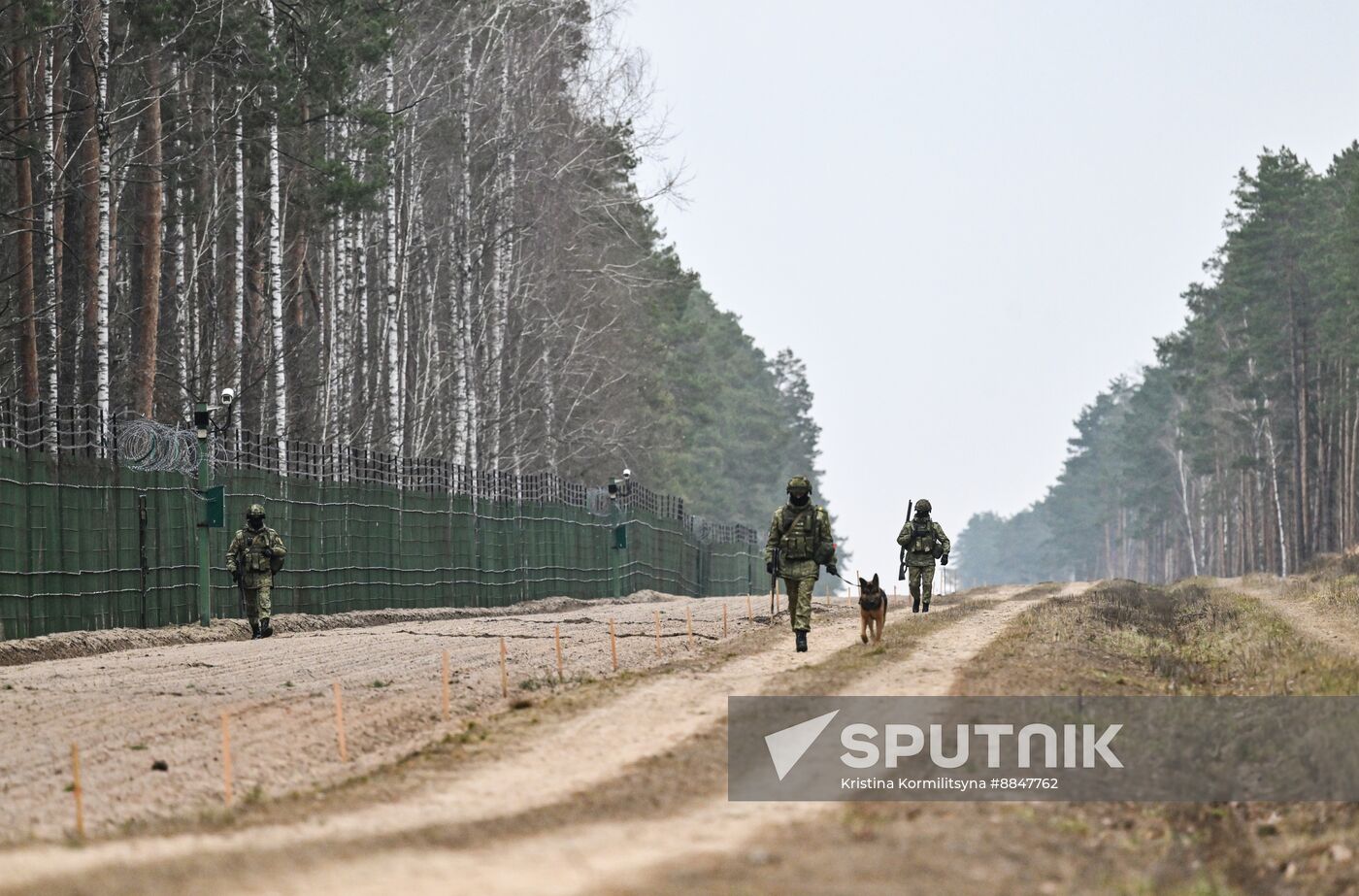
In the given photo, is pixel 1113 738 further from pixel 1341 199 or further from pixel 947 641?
pixel 1341 199

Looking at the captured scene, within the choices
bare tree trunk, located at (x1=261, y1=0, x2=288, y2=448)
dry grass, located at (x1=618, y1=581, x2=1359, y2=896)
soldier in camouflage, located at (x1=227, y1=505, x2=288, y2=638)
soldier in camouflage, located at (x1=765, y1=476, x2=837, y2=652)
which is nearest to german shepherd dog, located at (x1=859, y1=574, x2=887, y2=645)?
soldier in camouflage, located at (x1=765, y1=476, x2=837, y2=652)

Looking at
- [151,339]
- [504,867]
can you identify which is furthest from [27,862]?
[151,339]

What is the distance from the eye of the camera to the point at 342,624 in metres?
27.6

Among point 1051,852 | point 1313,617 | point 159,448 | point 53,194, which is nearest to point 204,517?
point 159,448

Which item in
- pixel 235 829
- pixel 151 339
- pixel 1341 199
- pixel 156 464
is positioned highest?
pixel 1341 199

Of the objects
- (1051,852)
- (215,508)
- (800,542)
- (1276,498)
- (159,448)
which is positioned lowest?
(1051,852)

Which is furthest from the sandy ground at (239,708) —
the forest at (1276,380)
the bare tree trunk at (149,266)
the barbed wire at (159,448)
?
the forest at (1276,380)

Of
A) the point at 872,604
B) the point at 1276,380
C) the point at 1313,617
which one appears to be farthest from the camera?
the point at 1276,380

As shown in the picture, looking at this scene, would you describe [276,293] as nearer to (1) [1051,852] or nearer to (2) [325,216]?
(2) [325,216]

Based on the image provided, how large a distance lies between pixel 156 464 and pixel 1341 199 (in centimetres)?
5854

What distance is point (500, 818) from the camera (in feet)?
30.9

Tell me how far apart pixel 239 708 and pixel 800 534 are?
6157 millimetres

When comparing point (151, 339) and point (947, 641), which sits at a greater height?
point (151, 339)

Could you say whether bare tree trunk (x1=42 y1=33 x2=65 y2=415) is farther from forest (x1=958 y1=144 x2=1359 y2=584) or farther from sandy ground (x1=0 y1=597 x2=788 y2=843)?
forest (x1=958 y1=144 x2=1359 y2=584)
